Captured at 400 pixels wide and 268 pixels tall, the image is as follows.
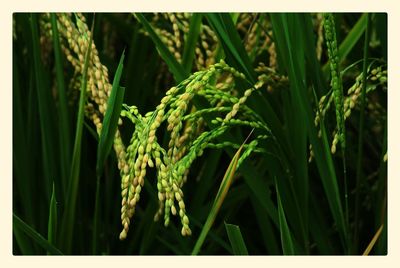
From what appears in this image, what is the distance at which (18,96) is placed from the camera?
1410mm

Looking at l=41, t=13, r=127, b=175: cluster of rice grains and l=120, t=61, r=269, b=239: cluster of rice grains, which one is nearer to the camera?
l=120, t=61, r=269, b=239: cluster of rice grains

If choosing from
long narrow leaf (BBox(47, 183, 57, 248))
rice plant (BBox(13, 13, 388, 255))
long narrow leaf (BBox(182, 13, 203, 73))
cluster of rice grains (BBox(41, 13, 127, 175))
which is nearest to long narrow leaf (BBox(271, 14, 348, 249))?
rice plant (BBox(13, 13, 388, 255))

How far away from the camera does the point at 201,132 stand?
127 cm

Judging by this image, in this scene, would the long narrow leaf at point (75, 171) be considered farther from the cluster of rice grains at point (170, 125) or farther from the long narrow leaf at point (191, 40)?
the long narrow leaf at point (191, 40)

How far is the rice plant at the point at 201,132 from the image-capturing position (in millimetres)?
1056

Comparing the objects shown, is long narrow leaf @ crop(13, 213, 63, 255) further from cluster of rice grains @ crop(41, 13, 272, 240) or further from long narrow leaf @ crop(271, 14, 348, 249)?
long narrow leaf @ crop(271, 14, 348, 249)

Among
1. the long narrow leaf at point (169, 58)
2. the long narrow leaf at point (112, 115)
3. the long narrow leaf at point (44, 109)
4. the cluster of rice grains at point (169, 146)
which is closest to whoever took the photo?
the cluster of rice grains at point (169, 146)

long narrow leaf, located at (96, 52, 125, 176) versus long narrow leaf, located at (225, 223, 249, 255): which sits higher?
long narrow leaf, located at (96, 52, 125, 176)

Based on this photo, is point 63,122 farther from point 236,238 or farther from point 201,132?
point 236,238

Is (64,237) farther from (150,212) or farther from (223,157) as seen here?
(223,157)

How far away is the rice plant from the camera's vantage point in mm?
1056

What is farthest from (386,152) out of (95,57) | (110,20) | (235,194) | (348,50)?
(110,20)

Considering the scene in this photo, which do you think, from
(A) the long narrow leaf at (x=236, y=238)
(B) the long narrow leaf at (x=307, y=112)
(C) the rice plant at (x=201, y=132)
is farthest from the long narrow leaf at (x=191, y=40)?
(A) the long narrow leaf at (x=236, y=238)

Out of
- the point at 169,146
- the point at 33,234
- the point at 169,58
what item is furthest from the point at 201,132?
the point at 33,234
